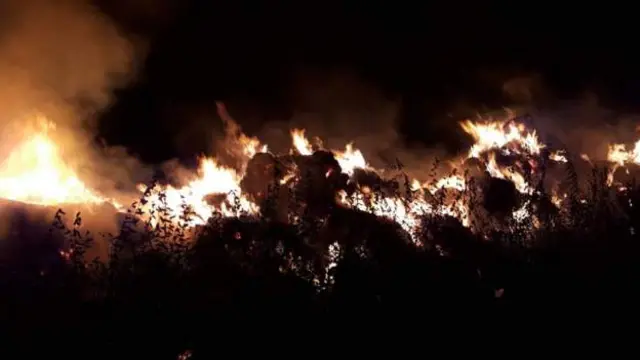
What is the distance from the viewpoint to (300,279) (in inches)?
311

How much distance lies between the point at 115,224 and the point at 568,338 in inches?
247

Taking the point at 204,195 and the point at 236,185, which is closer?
the point at 204,195

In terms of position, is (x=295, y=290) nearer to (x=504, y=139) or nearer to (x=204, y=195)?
(x=204, y=195)

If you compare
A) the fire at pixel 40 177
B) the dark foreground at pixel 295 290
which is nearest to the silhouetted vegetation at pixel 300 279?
the dark foreground at pixel 295 290

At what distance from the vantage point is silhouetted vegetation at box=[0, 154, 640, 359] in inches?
287

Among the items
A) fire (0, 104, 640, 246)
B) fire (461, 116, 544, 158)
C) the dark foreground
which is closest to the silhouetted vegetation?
the dark foreground

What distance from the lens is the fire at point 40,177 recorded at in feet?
32.3

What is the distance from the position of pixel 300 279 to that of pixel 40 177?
16.0 feet

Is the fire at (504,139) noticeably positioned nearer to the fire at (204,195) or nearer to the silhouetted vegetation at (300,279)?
the silhouetted vegetation at (300,279)

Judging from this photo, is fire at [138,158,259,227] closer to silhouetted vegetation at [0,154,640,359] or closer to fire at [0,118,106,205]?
silhouetted vegetation at [0,154,640,359]

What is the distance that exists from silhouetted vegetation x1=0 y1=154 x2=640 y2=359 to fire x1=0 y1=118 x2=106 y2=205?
4.80 ft

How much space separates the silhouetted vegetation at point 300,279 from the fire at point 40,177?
146cm

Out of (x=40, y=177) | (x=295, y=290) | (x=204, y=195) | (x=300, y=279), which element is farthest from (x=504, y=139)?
(x=40, y=177)

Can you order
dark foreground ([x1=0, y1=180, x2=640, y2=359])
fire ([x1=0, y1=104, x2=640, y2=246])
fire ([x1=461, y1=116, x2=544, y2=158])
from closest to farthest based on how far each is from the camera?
A: dark foreground ([x1=0, y1=180, x2=640, y2=359]), fire ([x1=0, y1=104, x2=640, y2=246]), fire ([x1=461, y1=116, x2=544, y2=158])
